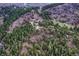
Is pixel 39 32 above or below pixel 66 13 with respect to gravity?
below

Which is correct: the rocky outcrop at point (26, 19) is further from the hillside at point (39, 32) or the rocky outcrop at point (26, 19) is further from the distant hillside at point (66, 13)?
the distant hillside at point (66, 13)

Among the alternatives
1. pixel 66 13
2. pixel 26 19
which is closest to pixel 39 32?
pixel 26 19

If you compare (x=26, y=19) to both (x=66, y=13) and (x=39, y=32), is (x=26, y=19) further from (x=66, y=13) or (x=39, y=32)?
(x=66, y=13)

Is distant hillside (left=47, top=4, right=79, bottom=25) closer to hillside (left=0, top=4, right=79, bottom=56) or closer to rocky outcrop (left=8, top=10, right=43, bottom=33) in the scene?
hillside (left=0, top=4, right=79, bottom=56)

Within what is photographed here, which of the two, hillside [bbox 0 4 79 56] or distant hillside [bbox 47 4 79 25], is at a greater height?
distant hillside [bbox 47 4 79 25]

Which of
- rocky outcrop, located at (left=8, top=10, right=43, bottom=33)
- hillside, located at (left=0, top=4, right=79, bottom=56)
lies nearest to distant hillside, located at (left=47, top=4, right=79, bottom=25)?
hillside, located at (left=0, top=4, right=79, bottom=56)

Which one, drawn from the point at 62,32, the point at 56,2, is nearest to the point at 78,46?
the point at 62,32

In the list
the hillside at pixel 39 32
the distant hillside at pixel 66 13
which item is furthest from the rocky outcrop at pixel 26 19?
the distant hillside at pixel 66 13

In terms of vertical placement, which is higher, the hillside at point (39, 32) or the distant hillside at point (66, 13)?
the distant hillside at point (66, 13)

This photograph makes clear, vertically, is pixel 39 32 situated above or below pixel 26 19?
below
